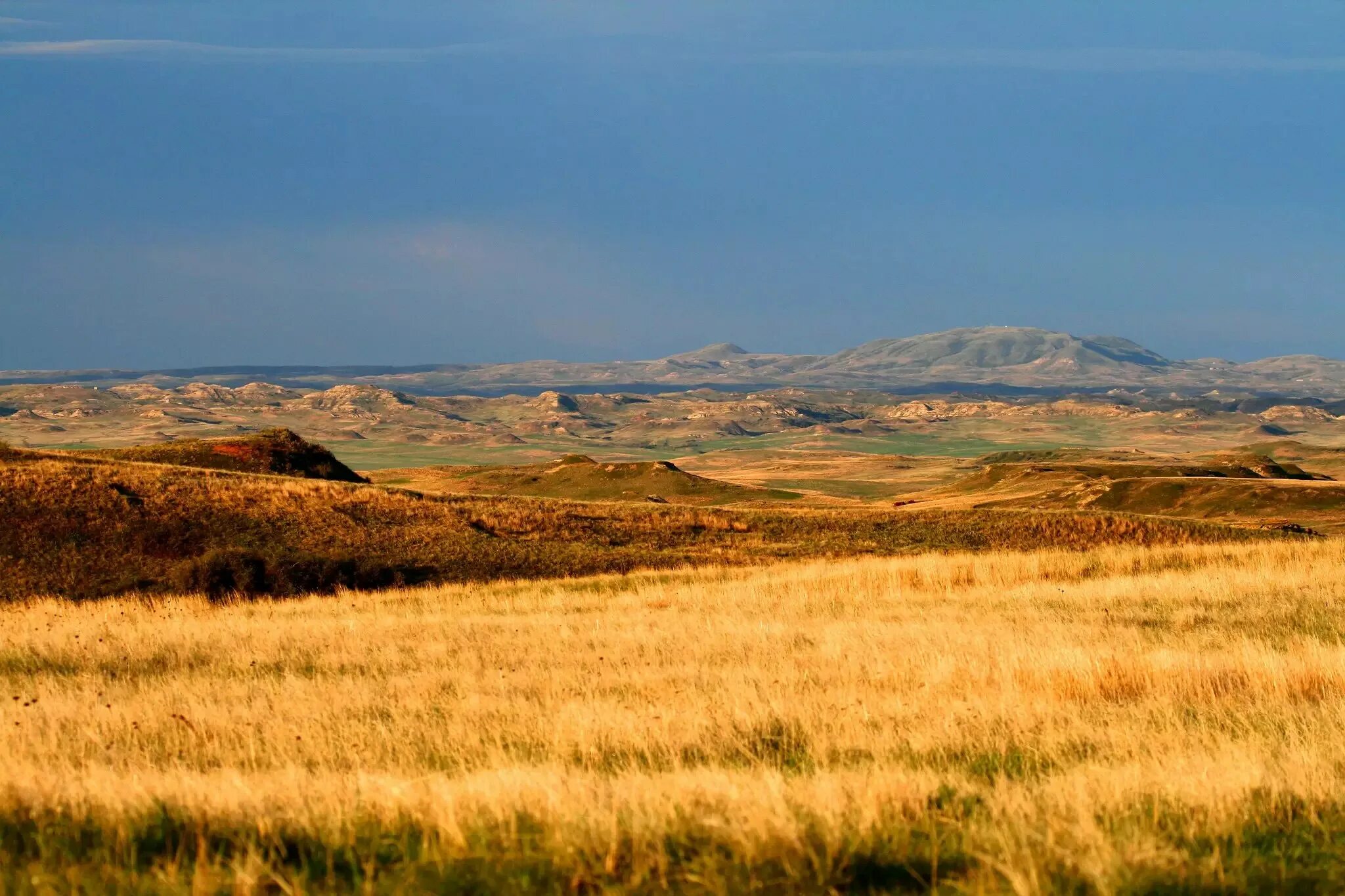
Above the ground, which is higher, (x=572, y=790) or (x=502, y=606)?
(x=572, y=790)

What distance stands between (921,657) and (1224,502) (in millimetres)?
57636

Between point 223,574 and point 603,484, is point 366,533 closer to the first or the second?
point 223,574

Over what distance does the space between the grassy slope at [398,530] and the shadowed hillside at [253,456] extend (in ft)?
33.0

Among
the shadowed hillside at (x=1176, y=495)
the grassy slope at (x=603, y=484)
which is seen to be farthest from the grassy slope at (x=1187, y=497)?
the grassy slope at (x=603, y=484)

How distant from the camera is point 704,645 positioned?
1574 cm

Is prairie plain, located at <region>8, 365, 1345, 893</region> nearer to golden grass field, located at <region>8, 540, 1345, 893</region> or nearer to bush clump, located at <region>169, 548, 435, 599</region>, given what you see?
golden grass field, located at <region>8, 540, 1345, 893</region>

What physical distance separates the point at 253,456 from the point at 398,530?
74.5 ft

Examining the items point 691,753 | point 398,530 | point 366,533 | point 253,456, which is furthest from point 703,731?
point 253,456

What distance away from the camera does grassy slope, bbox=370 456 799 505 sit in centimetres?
7894

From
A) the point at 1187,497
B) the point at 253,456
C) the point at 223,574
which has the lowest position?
the point at 1187,497

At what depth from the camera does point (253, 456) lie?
58.8m

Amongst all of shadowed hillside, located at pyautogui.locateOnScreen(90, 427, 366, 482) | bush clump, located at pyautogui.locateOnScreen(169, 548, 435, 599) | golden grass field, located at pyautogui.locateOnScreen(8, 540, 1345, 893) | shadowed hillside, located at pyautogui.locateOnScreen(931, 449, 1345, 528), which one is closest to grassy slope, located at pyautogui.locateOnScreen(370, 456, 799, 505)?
shadowed hillside, located at pyautogui.locateOnScreen(90, 427, 366, 482)

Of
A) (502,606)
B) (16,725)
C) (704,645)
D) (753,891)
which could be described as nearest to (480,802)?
(753,891)

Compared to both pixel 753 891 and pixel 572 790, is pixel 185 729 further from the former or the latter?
pixel 753 891
